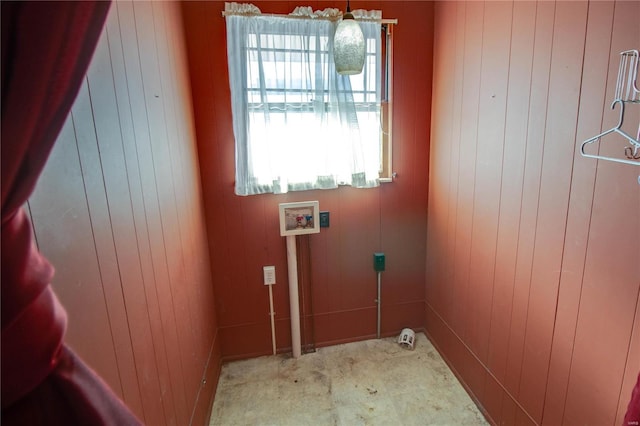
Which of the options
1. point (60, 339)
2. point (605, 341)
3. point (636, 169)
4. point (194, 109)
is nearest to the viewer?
point (60, 339)

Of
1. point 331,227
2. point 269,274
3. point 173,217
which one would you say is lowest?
point 269,274

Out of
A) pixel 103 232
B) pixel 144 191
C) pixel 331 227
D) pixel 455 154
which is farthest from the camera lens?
pixel 331 227

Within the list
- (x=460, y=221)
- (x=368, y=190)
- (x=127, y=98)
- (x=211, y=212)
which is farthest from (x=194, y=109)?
(x=460, y=221)

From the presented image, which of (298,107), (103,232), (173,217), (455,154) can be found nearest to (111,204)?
(103,232)

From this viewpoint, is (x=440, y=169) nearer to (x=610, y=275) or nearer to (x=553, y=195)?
(x=553, y=195)

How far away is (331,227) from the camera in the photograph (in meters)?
2.49

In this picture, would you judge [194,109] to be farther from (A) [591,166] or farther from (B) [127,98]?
(A) [591,166]

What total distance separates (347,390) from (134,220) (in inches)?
65.8

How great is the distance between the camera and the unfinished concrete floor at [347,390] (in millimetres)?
2021

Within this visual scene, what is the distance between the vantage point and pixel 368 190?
2467 millimetres

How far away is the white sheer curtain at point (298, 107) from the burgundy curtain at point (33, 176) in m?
1.63

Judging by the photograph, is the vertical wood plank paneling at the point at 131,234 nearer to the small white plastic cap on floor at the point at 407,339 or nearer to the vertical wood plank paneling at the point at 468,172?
the vertical wood plank paneling at the point at 468,172

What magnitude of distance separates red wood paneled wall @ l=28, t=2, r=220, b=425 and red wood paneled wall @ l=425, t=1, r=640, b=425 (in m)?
1.55

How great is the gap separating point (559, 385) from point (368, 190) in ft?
4.80
